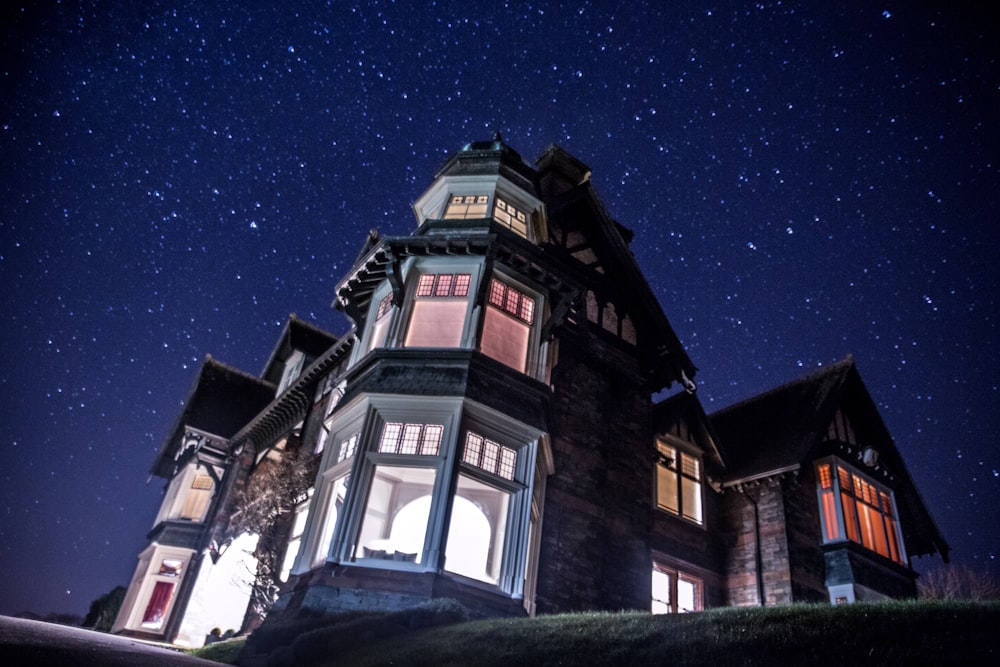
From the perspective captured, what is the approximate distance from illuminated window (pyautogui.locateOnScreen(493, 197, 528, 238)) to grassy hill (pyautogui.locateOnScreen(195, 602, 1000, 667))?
11963mm

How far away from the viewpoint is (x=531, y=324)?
16484 mm

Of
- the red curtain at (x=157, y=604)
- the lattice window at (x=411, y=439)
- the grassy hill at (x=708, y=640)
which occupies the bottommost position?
the grassy hill at (x=708, y=640)

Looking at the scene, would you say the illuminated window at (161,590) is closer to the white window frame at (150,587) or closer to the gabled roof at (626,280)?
the white window frame at (150,587)

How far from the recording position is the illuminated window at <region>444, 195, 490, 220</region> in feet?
60.2

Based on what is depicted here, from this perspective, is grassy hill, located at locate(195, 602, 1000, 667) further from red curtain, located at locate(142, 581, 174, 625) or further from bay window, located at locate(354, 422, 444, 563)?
red curtain, located at locate(142, 581, 174, 625)

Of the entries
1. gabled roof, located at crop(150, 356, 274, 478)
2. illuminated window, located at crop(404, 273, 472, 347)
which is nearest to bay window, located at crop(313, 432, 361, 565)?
illuminated window, located at crop(404, 273, 472, 347)

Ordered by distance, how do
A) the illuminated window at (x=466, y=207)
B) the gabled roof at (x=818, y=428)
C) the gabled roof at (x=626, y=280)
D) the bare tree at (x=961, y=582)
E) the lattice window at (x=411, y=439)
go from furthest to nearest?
1. the bare tree at (x=961, y=582)
2. the gabled roof at (x=818, y=428)
3. the gabled roof at (x=626, y=280)
4. the illuminated window at (x=466, y=207)
5. the lattice window at (x=411, y=439)

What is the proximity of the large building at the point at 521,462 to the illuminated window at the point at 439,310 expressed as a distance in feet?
0.18

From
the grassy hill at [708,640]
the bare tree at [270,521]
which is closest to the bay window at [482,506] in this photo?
the grassy hill at [708,640]

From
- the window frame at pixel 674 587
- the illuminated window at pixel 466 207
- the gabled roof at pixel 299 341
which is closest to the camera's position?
the window frame at pixel 674 587

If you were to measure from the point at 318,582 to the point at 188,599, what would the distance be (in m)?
14.2

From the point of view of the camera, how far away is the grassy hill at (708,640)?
5410 mm

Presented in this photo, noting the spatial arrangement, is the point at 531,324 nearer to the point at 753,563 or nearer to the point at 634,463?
the point at 634,463

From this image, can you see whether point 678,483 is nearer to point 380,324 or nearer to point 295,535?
point 380,324
